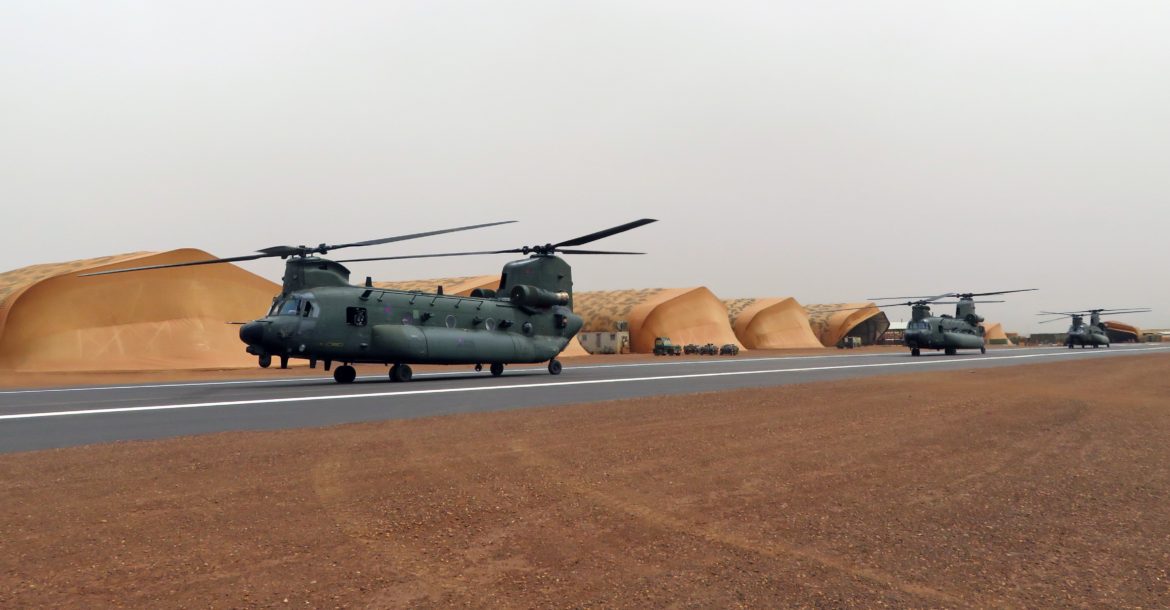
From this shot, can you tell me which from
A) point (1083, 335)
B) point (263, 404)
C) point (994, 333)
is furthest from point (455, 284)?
point (994, 333)

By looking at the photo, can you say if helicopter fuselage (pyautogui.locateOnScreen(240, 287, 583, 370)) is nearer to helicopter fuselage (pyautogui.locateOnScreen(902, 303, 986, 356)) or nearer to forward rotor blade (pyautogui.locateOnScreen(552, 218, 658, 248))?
forward rotor blade (pyautogui.locateOnScreen(552, 218, 658, 248))

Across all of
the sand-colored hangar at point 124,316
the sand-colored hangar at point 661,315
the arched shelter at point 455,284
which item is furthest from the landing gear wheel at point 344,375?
the sand-colored hangar at point 661,315

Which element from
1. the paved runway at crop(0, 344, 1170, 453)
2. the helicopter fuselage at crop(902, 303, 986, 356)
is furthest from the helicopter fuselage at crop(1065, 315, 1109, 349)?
the paved runway at crop(0, 344, 1170, 453)

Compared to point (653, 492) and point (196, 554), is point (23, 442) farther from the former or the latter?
point (653, 492)

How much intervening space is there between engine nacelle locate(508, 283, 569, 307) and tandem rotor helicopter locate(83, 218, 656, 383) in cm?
4

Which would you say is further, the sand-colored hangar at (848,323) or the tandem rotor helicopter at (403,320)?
the sand-colored hangar at (848,323)

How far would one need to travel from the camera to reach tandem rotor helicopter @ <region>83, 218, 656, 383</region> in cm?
2167

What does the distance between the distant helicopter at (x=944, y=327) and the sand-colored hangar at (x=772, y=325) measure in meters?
29.0

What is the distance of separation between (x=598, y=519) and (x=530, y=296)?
2214 cm

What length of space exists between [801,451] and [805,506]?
299cm

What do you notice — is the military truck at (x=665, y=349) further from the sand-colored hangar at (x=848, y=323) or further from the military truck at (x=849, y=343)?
the sand-colored hangar at (x=848, y=323)

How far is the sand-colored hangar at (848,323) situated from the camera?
9250 centimetres

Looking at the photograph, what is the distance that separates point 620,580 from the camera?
4.79m

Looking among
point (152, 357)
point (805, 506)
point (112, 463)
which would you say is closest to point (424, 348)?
point (112, 463)
